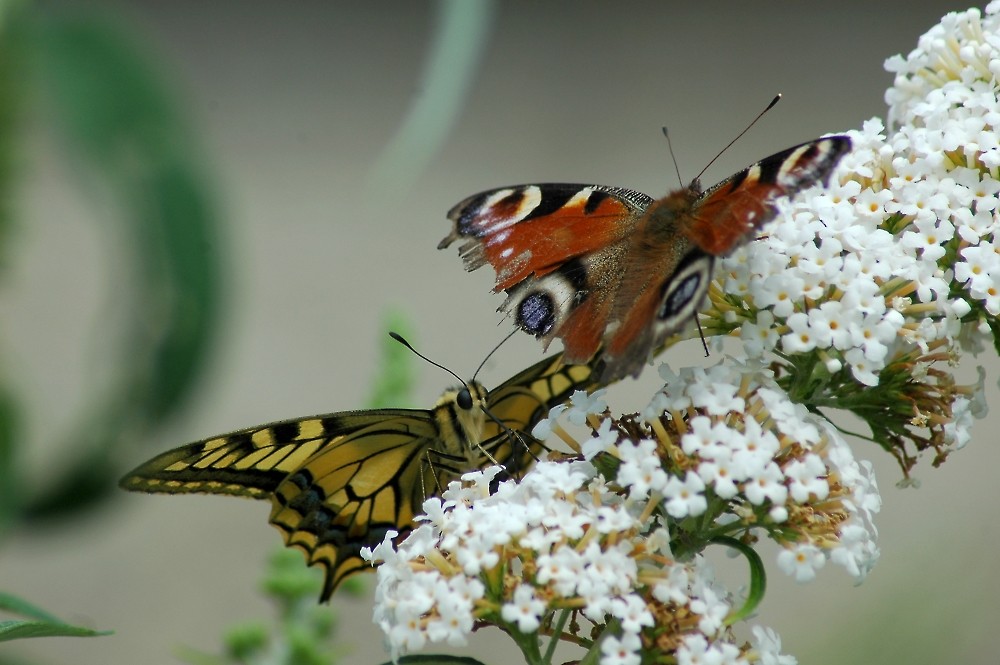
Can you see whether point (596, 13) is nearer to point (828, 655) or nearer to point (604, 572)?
point (828, 655)

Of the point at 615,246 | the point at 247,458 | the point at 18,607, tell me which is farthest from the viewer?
Result: the point at 247,458

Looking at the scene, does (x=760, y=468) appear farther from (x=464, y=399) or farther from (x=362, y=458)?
(x=362, y=458)

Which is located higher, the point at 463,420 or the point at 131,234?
the point at 131,234

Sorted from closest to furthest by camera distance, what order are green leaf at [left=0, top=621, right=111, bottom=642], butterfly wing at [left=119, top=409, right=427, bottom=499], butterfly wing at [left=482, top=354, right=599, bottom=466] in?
1. green leaf at [left=0, top=621, right=111, bottom=642]
2. butterfly wing at [left=119, top=409, right=427, bottom=499]
3. butterfly wing at [left=482, top=354, right=599, bottom=466]

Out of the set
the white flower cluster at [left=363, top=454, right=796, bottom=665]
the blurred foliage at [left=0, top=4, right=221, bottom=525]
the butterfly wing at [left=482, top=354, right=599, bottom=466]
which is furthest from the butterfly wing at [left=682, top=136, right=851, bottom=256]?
the blurred foliage at [left=0, top=4, right=221, bottom=525]

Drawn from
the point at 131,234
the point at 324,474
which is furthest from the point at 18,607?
the point at 131,234

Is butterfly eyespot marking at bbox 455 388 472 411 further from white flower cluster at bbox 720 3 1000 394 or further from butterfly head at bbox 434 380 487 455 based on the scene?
white flower cluster at bbox 720 3 1000 394
